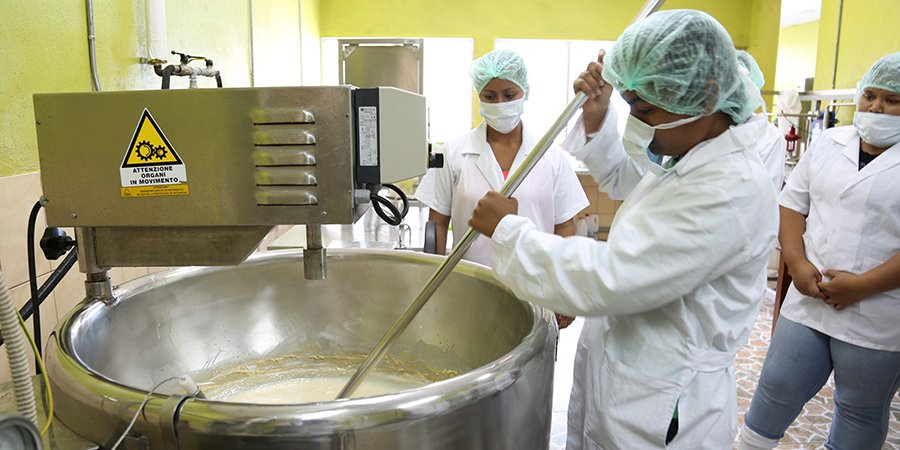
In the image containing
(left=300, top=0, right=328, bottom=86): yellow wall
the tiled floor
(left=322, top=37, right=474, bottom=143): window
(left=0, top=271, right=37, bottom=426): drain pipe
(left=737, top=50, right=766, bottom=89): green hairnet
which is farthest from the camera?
(left=322, top=37, right=474, bottom=143): window

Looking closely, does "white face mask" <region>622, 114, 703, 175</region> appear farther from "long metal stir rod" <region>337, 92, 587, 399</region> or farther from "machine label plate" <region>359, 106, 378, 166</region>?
"machine label plate" <region>359, 106, 378, 166</region>

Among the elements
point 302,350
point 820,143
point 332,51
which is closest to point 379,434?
point 302,350

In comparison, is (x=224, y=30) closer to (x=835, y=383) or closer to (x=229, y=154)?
(x=229, y=154)

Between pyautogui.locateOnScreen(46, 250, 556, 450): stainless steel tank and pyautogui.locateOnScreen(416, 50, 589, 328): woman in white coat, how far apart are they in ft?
2.19

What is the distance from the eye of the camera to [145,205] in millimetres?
800

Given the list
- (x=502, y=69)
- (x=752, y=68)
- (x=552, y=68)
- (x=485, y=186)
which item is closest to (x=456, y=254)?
(x=485, y=186)

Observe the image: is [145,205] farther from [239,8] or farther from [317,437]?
[239,8]

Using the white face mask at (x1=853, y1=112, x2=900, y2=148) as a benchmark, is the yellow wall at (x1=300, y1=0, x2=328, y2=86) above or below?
above

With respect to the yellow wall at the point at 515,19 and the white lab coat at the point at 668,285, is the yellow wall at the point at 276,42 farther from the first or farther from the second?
the white lab coat at the point at 668,285

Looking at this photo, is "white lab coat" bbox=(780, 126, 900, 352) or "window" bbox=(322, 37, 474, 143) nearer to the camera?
"white lab coat" bbox=(780, 126, 900, 352)

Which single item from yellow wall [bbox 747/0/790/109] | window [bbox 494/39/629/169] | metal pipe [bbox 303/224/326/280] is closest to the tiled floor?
metal pipe [bbox 303/224/326/280]

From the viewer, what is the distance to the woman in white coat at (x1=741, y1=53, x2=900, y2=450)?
166 cm

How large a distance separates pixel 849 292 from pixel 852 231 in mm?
183

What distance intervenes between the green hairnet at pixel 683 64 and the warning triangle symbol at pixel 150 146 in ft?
2.37
